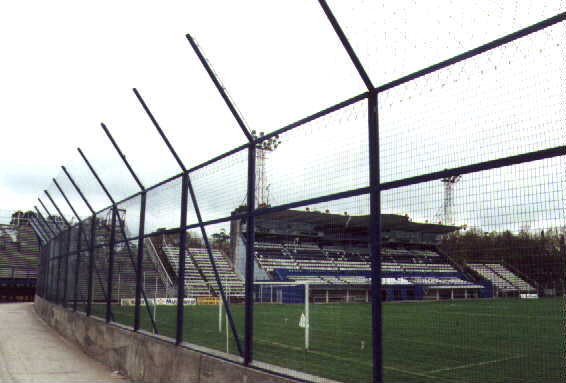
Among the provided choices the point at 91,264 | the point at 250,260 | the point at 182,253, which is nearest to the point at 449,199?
the point at 250,260

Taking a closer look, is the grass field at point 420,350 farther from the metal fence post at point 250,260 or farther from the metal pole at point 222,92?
the metal pole at point 222,92

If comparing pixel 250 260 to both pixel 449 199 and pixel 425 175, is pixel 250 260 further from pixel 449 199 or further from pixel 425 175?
pixel 449 199

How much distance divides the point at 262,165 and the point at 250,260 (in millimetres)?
1010

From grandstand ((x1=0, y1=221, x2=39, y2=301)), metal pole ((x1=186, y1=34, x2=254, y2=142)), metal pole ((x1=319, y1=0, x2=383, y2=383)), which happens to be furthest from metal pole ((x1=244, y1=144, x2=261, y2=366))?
grandstand ((x1=0, y1=221, x2=39, y2=301))

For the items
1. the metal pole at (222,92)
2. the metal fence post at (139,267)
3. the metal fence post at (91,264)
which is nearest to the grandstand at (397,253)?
the metal pole at (222,92)

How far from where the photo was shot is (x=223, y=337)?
14.3 m

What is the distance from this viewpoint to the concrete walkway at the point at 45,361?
807 cm

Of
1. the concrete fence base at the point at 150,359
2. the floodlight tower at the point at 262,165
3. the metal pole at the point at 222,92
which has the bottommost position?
the concrete fence base at the point at 150,359

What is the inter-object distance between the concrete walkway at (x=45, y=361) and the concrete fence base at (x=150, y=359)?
0.76 feet

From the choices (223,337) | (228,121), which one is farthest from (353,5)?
(223,337)

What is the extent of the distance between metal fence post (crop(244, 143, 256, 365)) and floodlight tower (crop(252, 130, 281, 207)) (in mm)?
52

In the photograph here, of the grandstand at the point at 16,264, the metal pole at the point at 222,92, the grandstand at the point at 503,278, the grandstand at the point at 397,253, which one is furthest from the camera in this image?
the grandstand at the point at 16,264

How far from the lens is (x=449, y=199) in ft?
10.9

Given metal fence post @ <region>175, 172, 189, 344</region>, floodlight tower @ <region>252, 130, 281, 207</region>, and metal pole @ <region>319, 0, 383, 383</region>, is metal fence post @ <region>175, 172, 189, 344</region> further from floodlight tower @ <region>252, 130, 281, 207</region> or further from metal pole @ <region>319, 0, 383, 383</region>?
metal pole @ <region>319, 0, 383, 383</region>
